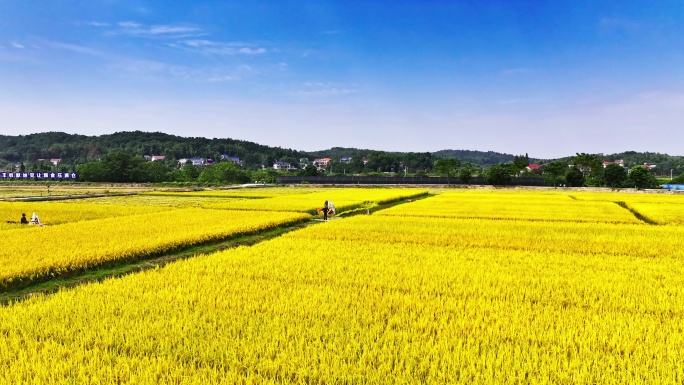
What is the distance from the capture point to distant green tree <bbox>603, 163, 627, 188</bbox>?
64125 mm

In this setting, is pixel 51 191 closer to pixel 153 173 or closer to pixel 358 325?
pixel 153 173

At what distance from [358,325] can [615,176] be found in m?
72.0

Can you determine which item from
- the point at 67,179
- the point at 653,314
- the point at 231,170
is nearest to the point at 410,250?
the point at 653,314

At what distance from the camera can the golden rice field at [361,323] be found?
4.52 m

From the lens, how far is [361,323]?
5965 millimetres

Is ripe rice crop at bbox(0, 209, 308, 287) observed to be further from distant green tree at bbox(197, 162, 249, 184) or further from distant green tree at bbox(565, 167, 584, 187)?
distant green tree at bbox(197, 162, 249, 184)

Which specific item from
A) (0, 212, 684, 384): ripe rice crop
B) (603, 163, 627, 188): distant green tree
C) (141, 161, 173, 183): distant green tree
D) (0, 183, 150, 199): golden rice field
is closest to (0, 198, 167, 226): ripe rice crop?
(0, 212, 684, 384): ripe rice crop

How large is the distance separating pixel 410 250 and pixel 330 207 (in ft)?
41.1

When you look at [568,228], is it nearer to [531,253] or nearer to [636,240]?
[636,240]

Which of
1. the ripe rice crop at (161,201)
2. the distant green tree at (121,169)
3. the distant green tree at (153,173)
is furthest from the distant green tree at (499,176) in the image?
the distant green tree at (121,169)

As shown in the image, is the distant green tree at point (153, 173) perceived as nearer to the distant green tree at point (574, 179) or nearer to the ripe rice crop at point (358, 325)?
the distant green tree at point (574, 179)

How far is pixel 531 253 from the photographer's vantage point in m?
11.7

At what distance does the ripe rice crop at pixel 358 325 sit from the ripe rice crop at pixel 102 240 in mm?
2765

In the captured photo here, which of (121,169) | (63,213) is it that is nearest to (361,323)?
(63,213)
